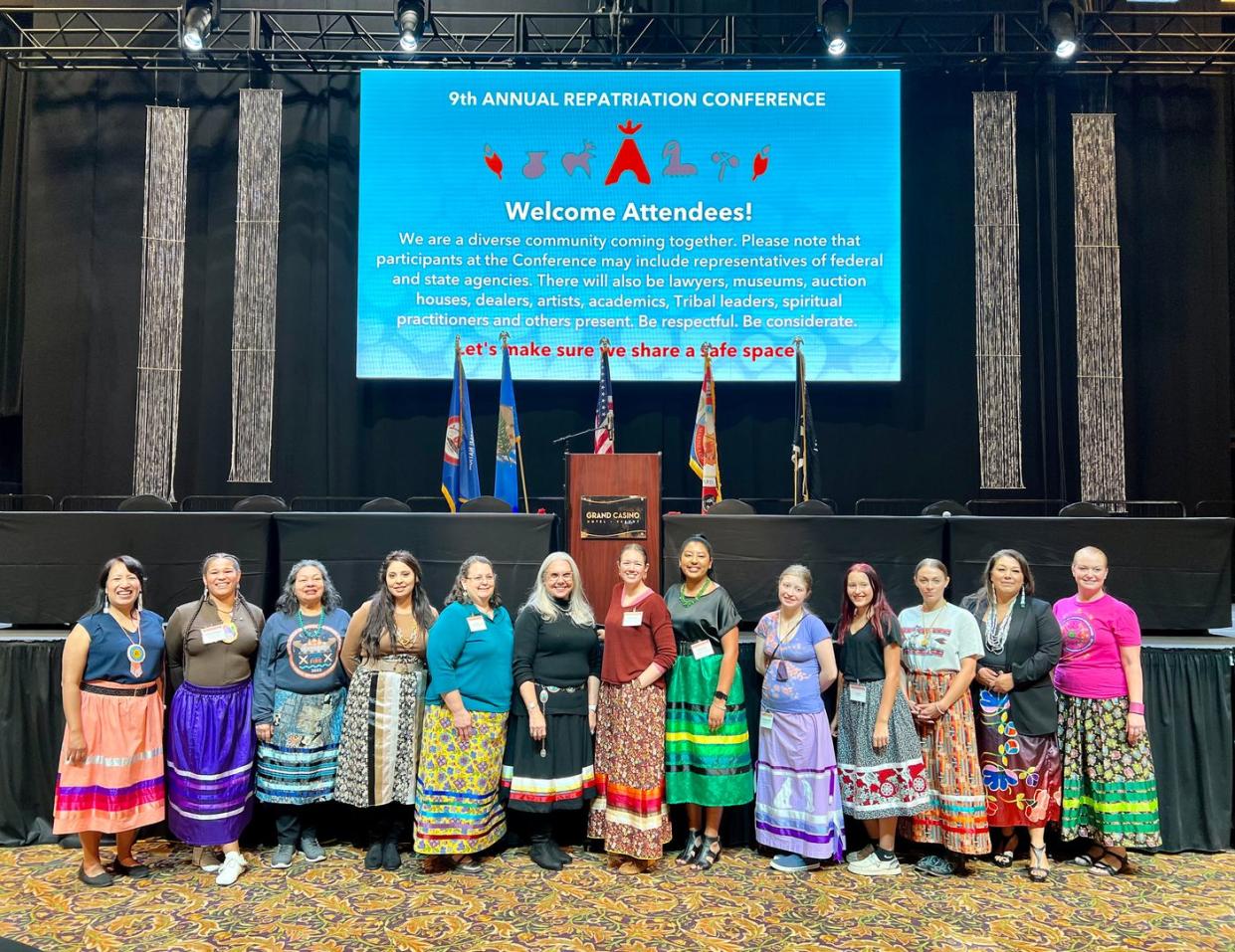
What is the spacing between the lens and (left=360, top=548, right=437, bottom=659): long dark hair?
3648 mm

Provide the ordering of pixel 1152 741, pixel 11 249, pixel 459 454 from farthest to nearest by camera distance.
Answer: pixel 11 249 < pixel 459 454 < pixel 1152 741

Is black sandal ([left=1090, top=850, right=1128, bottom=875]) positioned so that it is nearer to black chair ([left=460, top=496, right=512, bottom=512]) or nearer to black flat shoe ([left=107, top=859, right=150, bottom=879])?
black chair ([left=460, top=496, right=512, bottom=512])

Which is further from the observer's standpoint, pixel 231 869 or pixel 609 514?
pixel 609 514

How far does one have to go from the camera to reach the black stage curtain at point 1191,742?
3928 mm

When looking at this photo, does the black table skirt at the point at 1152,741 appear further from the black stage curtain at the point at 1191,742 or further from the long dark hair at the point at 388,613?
the long dark hair at the point at 388,613

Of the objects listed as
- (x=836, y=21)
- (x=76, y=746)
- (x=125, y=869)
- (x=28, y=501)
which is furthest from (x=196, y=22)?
(x=125, y=869)

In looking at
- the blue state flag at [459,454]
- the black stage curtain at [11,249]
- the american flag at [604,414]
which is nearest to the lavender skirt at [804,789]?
the american flag at [604,414]

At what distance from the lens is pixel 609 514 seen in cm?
446

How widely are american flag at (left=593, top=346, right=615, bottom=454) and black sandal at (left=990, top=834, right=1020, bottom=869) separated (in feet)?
13.1

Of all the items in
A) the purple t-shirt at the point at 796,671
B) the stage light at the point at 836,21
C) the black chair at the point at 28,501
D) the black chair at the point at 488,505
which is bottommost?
the purple t-shirt at the point at 796,671

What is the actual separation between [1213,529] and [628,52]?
241 inches

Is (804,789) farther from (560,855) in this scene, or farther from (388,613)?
(388,613)

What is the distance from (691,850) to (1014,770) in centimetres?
142

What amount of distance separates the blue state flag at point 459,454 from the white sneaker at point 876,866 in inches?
170
